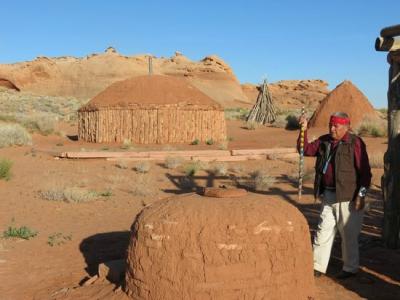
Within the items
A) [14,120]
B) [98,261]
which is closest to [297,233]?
[98,261]

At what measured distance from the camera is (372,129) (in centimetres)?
1747

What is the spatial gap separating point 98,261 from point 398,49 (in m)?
4.22

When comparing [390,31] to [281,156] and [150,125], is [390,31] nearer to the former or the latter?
[281,156]

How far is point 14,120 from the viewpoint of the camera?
77.6 feet

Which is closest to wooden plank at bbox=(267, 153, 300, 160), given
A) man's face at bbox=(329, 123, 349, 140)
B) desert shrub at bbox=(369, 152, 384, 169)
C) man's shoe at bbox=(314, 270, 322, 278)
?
desert shrub at bbox=(369, 152, 384, 169)

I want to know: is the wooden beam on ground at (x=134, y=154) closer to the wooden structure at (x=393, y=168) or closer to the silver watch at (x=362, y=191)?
the wooden structure at (x=393, y=168)

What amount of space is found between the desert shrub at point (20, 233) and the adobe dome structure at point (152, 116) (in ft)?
36.1

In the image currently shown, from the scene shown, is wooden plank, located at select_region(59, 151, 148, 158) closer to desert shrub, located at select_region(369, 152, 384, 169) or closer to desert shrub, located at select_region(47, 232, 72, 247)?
desert shrub, located at select_region(369, 152, 384, 169)

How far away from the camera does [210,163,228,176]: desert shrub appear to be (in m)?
11.1

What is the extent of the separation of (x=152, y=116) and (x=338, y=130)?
13376 millimetres

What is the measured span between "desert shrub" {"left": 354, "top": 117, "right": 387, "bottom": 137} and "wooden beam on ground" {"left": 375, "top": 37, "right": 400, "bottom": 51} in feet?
40.5

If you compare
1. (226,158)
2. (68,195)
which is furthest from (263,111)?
(68,195)

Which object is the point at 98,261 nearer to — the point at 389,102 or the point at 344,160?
the point at 344,160

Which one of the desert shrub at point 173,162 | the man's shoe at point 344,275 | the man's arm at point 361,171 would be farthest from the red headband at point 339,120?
the desert shrub at point 173,162
